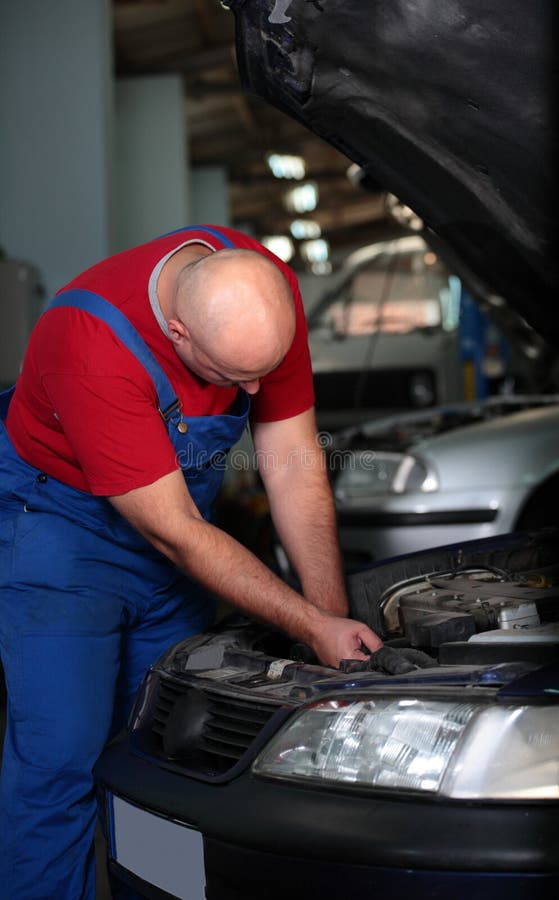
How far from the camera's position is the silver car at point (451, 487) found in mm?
3230

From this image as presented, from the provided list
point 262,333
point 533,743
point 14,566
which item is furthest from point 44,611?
point 533,743

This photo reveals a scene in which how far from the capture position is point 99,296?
1.71 metres

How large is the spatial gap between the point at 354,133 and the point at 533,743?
980mm

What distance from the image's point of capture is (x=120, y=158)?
29.3ft

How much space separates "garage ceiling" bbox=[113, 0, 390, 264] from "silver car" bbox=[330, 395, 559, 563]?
99 centimetres

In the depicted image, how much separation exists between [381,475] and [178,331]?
1962 mm

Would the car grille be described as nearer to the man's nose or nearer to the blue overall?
the blue overall

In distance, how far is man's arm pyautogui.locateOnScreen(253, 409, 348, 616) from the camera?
6.48 ft

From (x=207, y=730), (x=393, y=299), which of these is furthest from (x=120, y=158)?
(x=207, y=730)

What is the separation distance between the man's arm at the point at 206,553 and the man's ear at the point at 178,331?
214 mm

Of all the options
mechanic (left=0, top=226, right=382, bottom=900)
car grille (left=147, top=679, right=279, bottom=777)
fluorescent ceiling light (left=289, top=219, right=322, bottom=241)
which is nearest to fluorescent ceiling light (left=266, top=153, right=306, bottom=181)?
fluorescent ceiling light (left=289, top=219, right=322, bottom=241)

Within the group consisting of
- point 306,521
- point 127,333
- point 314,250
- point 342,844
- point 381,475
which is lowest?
point 314,250

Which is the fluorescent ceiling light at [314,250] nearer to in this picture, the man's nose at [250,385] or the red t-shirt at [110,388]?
the red t-shirt at [110,388]

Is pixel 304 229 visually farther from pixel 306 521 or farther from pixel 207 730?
pixel 207 730
